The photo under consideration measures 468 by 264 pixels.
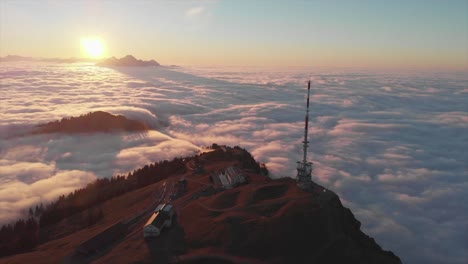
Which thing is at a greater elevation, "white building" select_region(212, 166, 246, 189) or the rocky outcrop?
the rocky outcrop

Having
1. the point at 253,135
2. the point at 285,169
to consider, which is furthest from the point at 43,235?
the point at 253,135

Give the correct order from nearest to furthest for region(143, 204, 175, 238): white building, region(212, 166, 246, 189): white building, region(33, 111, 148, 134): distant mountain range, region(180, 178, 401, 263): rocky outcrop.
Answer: region(180, 178, 401, 263): rocky outcrop < region(143, 204, 175, 238): white building < region(212, 166, 246, 189): white building < region(33, 111, 148, 134): distant mountain range

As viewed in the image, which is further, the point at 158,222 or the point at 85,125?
the point at 85,125

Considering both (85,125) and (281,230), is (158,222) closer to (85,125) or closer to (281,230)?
(281,230)

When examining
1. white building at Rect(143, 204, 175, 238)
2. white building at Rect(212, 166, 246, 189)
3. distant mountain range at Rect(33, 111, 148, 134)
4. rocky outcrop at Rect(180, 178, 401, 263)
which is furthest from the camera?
distant mountain range at Rect(33, 111, 148, 134)

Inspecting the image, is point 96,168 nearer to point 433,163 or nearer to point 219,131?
point 219,131

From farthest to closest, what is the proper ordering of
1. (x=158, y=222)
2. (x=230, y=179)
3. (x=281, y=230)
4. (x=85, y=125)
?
1. (x=85, y=125)
2. (x=230, y=179)
3. (x=158, y=222)
4. (x=281, y=230)

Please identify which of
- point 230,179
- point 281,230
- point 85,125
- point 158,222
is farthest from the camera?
point 85,125

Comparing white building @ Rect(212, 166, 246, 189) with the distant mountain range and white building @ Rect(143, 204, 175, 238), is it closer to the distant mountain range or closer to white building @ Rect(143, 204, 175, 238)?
white building @ Rect(143, 204, 175, 238)

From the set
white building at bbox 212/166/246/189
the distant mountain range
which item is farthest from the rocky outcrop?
the distant mountain range

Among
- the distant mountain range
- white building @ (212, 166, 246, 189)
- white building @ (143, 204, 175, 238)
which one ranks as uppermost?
white building @ (143, 204, 175, 238)

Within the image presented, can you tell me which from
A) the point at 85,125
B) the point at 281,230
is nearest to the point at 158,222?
the point at 281,230

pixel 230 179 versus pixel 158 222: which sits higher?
pixel 158 222

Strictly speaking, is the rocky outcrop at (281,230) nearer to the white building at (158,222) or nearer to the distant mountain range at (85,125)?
the white building at (158,222)
